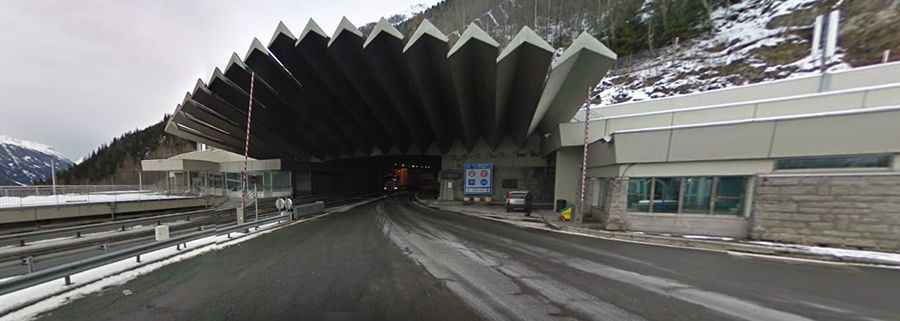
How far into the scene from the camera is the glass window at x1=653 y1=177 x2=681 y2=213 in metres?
10.8

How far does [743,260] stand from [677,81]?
34.1 metres

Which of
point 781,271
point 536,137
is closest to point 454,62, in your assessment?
point 536,137

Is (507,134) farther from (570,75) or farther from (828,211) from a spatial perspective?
(828,211)

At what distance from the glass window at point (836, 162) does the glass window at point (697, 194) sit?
1875 millimetres

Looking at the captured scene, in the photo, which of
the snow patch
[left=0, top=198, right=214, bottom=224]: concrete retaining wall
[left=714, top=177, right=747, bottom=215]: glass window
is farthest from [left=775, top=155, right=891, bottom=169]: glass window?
[left=0, top=198, right=214, bottom=224]: concrete retaining wall

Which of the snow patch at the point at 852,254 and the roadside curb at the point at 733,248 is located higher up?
the snow patch at the point at 852,254

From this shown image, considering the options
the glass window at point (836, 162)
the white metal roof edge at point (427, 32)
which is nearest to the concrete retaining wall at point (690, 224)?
the glass window at point (836, 162)

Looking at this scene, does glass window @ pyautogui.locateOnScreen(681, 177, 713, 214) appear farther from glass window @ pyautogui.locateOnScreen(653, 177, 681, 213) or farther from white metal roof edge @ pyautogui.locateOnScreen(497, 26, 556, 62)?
white metal roof edge @ pyautogui.locateOnScreen(497, 26, 556, 62)

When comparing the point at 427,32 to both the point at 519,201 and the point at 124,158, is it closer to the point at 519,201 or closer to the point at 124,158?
the point at 519,201

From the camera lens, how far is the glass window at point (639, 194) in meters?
11.4

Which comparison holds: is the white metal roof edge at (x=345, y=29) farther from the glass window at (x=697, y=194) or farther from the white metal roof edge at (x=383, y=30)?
the glass window at (x=697, y=194)

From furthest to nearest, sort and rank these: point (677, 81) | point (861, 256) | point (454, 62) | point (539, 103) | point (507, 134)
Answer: point (677, 81) → point (507, 134) → point (539, 103) → point (454, 62) → point (861, 256)

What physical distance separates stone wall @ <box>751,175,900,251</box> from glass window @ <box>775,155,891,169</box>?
362mm

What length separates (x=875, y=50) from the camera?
2258 cm
